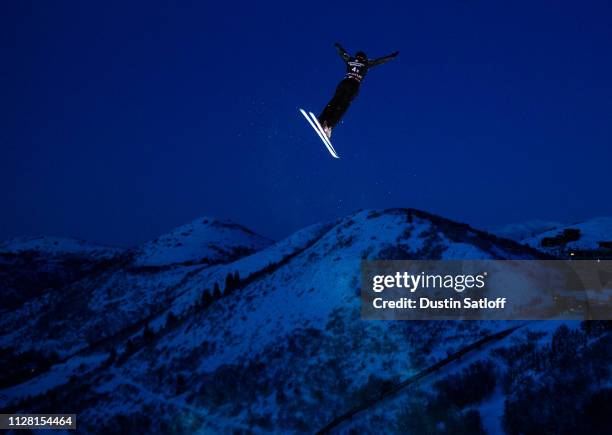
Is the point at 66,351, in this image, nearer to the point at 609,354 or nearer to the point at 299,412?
the point at 299,412

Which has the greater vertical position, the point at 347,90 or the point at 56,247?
the point at 56,247

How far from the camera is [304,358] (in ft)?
111

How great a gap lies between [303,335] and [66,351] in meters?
42.5

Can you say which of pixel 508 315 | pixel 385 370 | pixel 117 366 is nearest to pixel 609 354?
pixel 508 315

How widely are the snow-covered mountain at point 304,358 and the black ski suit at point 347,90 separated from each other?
15.7 m

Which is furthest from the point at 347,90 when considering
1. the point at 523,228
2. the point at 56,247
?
the point at 523,228

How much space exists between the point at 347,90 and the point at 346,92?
0.28ft

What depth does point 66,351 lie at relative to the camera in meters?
62.8

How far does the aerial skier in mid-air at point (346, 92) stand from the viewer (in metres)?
Result: 18.5

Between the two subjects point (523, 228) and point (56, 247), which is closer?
point (56, 247)

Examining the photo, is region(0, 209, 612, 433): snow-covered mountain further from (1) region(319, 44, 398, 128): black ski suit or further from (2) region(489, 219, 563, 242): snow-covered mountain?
(2) region(489, 219, 563, 242): snow-covered mountain

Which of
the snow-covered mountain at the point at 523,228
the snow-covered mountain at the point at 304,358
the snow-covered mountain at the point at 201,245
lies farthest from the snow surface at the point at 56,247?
the snow-covered mountain at the point at 523,228

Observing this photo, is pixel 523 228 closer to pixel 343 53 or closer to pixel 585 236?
A: pixel 585 236

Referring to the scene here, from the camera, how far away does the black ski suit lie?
18469 millimetres
